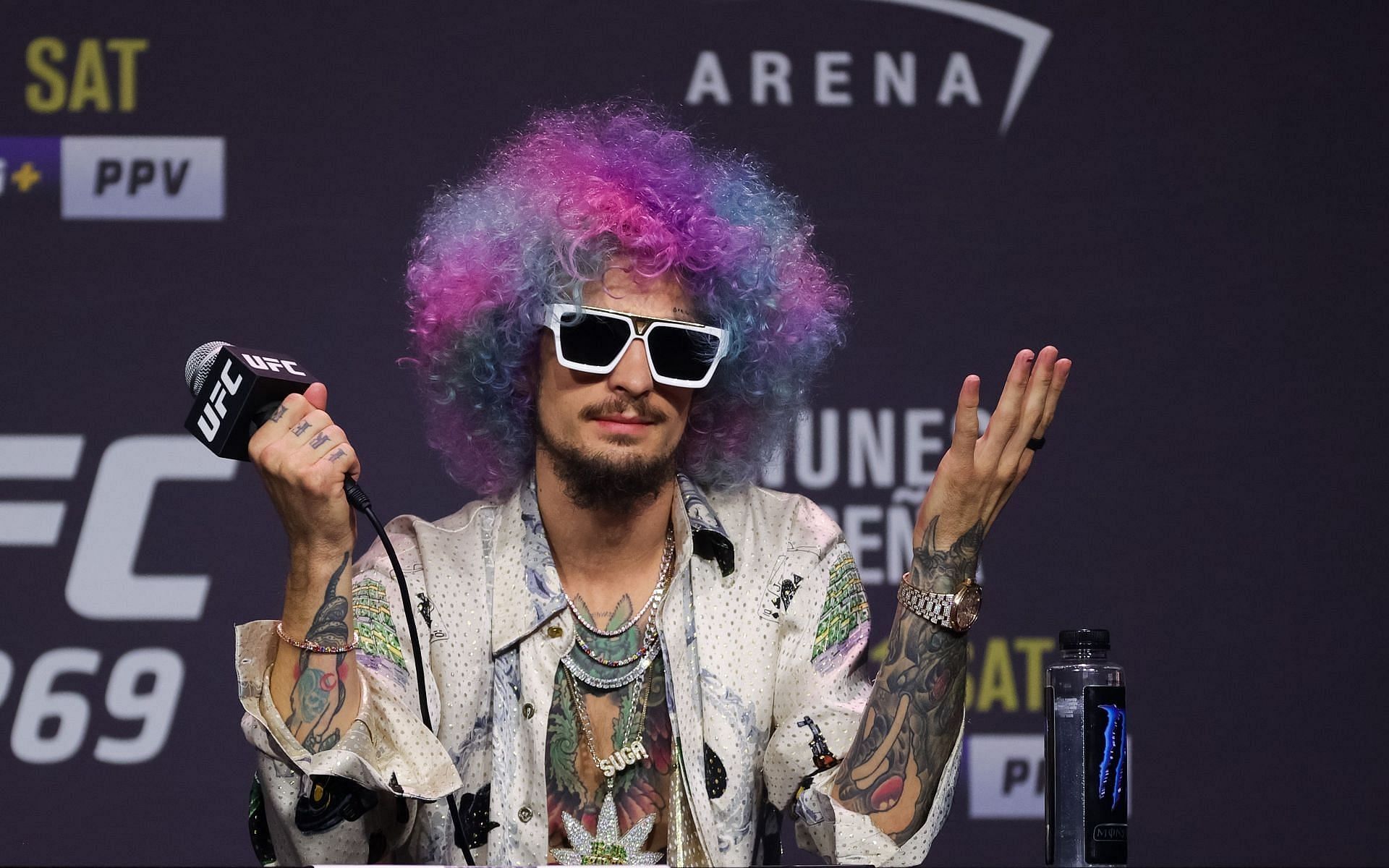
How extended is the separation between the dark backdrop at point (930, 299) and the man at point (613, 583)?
823 millimetres

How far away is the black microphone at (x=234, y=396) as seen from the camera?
1.76 m

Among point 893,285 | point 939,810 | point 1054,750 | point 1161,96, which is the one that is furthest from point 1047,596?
point 1054,750

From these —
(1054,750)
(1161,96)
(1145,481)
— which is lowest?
(1054,750)

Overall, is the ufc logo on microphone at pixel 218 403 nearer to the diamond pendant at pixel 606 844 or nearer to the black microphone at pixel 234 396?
the black microphone at pixel 234 396

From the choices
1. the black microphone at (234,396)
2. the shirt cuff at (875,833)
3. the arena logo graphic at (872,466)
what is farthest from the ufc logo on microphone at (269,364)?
the arena logo graphic at (872,466)

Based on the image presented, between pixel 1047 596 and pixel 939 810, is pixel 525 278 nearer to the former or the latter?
pixel 939 810

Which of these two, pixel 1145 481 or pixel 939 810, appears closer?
pixel 939 810

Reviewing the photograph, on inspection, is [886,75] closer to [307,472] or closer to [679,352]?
[679,352]

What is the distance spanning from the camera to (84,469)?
3203mm

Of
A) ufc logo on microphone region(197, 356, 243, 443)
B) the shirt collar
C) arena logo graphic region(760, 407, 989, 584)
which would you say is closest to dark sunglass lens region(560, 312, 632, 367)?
the shirt collar

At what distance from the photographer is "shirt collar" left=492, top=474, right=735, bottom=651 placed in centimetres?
220

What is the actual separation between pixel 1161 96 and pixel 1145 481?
0.81 m

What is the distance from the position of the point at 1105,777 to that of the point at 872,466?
1.65m

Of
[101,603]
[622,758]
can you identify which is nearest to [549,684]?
[622,758]
